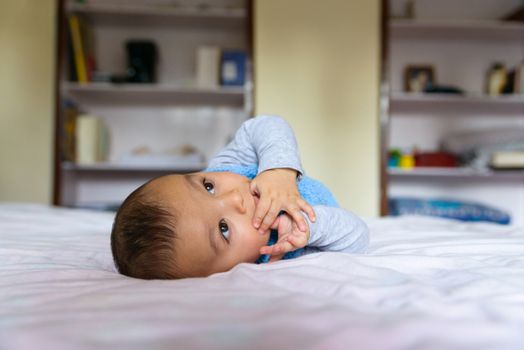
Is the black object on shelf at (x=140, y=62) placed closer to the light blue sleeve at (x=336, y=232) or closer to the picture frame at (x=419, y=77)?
the picture frame at (x=419, y=77)

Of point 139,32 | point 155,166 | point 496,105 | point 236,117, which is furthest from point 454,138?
point 139,32

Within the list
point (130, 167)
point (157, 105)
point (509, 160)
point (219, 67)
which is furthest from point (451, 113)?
point (130, 167)

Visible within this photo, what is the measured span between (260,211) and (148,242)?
0.19 metres

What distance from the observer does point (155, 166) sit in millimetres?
2477

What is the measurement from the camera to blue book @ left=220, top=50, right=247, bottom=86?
254 centimetres

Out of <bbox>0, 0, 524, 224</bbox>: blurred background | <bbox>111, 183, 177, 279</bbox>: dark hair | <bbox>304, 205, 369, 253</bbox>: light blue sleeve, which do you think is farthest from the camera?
<bbox>0, 0, 524, 224</bbox>: blurred background

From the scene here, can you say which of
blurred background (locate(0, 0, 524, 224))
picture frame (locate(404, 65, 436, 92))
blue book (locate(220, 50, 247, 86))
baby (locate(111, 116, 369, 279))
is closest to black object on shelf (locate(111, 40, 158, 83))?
blurred background (locate(0, 0, 524, 224))

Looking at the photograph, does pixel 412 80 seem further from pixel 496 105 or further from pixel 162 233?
pixel 162 233

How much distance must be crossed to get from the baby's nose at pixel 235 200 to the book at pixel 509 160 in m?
2.19

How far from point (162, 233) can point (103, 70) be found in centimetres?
→ 240

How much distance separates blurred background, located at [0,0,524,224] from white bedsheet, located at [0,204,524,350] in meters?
1.81

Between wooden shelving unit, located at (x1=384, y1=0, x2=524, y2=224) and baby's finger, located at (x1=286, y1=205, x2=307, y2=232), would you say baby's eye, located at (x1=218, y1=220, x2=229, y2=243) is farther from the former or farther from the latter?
wooden shelving unit, located at (x1=384, y1=0, x2=524, y2=224)

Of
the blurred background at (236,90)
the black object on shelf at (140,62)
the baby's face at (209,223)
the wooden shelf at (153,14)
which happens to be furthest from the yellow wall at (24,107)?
the baby's face at (209,223)

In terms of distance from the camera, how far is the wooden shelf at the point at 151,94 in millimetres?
2439
